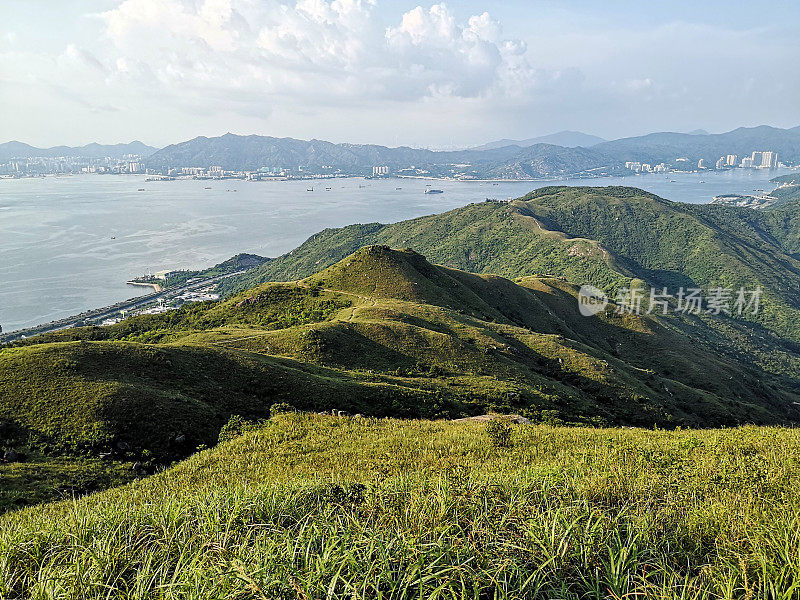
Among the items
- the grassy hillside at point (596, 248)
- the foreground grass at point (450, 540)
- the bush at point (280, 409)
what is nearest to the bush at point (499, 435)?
the foreground grass at point (450, 540)

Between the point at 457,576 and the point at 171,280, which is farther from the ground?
the point at 457,576

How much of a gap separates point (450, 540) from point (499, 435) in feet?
31.5

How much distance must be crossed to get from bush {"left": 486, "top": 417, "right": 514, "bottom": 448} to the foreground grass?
167 inches

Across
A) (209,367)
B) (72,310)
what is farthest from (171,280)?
(209,367)

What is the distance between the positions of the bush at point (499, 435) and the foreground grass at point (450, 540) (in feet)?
13.9

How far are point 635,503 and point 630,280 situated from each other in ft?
400

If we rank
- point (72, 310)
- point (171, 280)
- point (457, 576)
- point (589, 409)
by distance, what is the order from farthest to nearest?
point (171, 280) < point (72, 310) < point (589, 409) < point (457, 576)

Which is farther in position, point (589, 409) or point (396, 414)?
point (589, 409)

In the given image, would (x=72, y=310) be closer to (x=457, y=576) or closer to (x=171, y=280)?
(x=171, y=280)

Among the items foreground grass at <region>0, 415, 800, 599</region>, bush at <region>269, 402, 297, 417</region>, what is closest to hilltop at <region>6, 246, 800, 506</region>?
bush at <region>269, 402, 297, 417</region>

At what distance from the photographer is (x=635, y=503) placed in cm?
715

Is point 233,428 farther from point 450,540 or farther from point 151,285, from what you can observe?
Result: point 151,285

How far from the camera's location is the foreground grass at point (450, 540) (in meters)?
4.80

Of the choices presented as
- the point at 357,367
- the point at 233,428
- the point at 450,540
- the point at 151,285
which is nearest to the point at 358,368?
the point at 357,367
